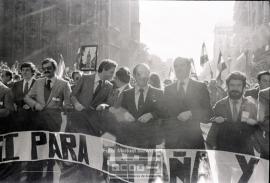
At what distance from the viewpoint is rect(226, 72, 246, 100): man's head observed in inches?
239

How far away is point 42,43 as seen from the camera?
145 feet

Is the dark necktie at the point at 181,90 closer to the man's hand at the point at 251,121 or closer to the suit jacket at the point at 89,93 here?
the man's hand at the point at 251,121

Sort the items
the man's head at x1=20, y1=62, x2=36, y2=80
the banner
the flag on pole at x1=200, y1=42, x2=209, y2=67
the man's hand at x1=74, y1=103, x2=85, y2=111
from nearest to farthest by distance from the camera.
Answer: the banner, the man's hand at x1=74, y1=103, x2=85, y2=111, the man's head at x1=20, y1=62, x2=36, y2=80, the flag on pole at x1=200, y1=42, x2=209, y2=67

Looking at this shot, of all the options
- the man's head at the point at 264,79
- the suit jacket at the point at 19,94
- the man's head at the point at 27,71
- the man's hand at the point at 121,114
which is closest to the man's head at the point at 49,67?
the suit jacket at the point at 19,94

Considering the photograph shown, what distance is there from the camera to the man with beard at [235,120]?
585 centimetres

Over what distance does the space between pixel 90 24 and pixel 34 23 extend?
6.21 m

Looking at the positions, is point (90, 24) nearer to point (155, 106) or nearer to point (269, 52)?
point (269, 52)

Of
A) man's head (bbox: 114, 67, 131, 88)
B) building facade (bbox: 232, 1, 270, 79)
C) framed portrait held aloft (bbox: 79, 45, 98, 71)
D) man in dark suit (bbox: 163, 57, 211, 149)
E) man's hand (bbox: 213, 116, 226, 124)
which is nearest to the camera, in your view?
man's hand (bbox: 213, 116, 226, 124)

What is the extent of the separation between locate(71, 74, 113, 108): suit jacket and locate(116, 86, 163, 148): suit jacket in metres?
0.89

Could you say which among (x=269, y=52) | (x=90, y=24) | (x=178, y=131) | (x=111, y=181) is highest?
(x=90, y=24)

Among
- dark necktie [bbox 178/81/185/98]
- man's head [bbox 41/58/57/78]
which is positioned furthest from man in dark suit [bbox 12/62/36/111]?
dark necktie [bbox 178/81/185/98]

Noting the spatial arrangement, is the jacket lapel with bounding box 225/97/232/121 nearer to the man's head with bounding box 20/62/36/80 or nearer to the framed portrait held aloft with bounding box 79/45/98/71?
the man's head with bounding box 20/62/36/80

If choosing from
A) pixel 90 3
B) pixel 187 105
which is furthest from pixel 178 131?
pixel 90 3

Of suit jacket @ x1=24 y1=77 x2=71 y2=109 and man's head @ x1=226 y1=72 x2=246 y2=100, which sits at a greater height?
man's head @ x1=226 y1=72 x2=246 y2=100
